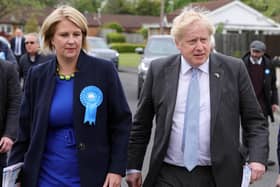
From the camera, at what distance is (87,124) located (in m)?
3.74

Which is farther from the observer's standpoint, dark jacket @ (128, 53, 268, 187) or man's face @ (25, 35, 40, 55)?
man's face @ (25, 35, 40, 55)

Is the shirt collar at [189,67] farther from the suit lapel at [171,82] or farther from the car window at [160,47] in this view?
the car window at [160,47]

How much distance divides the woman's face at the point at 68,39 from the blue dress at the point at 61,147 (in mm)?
193

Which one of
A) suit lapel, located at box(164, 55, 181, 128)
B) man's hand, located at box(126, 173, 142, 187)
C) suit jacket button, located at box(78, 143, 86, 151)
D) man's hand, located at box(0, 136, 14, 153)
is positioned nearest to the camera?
suit jacket button, located at box(78, 143, 86, 151)

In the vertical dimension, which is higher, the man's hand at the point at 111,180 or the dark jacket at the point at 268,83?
the man's hand at the point at 111,180

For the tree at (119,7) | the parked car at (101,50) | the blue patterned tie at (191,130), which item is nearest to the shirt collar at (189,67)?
the blue patterned tie at (191,130)

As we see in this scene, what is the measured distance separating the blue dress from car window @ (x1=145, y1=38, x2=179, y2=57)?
14.6 meters

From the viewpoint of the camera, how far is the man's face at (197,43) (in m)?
3.96

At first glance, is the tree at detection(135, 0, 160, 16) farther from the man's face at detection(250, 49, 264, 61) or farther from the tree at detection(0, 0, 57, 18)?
the man's face at detection(250, 49, 264, 61)

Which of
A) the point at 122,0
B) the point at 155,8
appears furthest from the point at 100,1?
the point at 155,8

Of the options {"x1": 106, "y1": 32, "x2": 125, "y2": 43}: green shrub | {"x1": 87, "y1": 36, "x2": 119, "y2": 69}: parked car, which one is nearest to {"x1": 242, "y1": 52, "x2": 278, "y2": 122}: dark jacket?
{"x1": 87, "y1": 36, "x2": 119, "y2": 69}: parked car

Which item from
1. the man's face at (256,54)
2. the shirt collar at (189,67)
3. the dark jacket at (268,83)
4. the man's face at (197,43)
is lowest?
the dark jacket at (268,83)

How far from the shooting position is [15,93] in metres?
5.22

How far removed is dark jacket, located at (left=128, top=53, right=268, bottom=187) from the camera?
3938 millimetres
